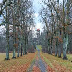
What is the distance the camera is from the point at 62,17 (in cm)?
2341

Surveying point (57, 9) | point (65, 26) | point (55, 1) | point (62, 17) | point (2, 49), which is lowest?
point (2, 49)

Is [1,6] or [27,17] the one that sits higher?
[27,17]

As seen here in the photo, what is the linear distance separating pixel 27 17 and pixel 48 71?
3190 cm

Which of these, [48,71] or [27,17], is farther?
[27,17]

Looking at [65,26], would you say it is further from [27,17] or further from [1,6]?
[27,17]

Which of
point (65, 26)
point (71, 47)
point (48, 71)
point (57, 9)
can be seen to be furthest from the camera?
point (71, 47)

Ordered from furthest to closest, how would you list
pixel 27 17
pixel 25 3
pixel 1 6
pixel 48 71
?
pixel 27 17 → pixel 25 3 → pixel 1 6 → pixel 48 71

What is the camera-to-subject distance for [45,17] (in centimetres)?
4075

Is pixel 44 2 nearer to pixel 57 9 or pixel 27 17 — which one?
pixel 57 9

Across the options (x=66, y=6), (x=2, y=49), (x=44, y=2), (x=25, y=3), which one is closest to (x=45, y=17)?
(x=25, y=3)

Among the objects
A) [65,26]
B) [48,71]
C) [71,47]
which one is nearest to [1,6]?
[48,71]

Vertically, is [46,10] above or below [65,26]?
above

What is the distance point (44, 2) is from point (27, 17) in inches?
486

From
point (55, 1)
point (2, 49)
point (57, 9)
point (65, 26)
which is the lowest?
point (2, 49)
